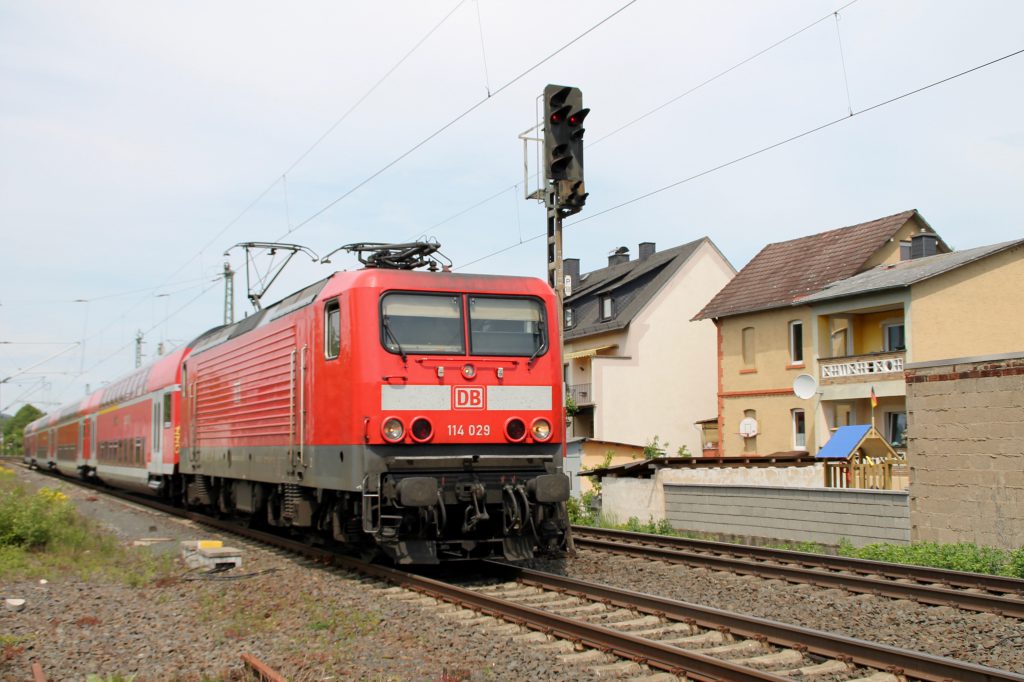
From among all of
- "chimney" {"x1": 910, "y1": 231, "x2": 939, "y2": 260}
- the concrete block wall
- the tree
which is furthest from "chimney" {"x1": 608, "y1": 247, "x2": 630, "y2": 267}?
the tree

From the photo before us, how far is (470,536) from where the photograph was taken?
10.7 metres

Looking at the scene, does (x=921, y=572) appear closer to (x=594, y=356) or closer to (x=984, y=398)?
(x=984, y=398)

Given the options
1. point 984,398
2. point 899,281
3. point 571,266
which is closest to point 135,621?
point 984,398

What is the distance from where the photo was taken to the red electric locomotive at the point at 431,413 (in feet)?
33.8

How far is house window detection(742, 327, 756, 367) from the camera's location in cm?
3484

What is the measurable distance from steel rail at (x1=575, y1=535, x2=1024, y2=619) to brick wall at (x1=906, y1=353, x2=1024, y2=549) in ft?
7.08

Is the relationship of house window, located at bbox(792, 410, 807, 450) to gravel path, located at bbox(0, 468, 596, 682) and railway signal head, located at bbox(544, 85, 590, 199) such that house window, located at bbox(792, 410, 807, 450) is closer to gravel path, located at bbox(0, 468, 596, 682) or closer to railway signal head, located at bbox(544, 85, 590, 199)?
railway signal head, located at bbox(544, 85, 590, 199)

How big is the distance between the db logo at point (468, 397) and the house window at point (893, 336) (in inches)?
904

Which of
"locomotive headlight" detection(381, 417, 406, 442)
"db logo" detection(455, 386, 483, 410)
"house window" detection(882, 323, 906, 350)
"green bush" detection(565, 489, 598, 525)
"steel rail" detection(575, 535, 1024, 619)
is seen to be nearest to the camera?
"steel rail" detection(575, 535, 1024, 619)

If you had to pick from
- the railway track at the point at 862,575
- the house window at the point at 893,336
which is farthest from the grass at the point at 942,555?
the house window at the point at 893,336

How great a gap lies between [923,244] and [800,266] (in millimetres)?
4075

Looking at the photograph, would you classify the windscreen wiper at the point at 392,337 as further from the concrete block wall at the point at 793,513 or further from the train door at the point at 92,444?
the train door at the point at 92,444

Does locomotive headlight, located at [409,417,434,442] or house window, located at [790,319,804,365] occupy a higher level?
house window, located at [790,319,804,365]

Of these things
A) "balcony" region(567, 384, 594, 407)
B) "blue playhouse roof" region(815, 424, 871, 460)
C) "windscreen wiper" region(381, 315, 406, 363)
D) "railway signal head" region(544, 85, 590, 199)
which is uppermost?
"railway signal head" region(544, 85, 590, 199)
